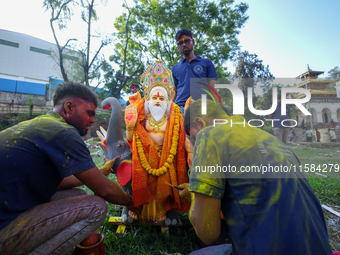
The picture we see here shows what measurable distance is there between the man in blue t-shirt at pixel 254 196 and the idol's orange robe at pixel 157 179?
1.33m

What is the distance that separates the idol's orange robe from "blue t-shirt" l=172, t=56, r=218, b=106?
810mm

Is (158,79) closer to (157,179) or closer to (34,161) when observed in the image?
(157,179)

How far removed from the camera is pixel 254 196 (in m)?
1.08

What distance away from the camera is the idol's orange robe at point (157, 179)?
244 centimetres

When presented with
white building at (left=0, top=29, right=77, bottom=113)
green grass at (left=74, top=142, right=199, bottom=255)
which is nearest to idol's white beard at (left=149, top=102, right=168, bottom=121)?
green grass at (left=74, top=142, right=199, bottom=255)

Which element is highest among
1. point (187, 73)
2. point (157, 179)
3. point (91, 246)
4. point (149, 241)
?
point (187, 73)

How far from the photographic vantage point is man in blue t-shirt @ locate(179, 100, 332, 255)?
3.36 feet

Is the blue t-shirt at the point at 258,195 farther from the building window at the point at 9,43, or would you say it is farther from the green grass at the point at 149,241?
the building window at the point at 9,43

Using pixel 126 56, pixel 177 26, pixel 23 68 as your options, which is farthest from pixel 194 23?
pixel 23 68

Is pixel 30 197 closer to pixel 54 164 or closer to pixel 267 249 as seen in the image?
pixel 54 164

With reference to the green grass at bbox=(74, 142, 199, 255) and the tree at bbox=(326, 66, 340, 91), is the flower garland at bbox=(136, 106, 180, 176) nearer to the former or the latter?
the green grass at bbox=(74, 142, 199, 255)

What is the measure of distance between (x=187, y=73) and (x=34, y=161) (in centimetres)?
256

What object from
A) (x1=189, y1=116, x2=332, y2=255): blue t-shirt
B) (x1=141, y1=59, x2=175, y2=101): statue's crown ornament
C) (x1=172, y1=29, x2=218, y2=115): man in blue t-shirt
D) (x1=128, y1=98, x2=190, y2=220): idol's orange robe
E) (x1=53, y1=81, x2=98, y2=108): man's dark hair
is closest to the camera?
(x1=189, y1=116, x2=332, y2=255): blue t-shirt

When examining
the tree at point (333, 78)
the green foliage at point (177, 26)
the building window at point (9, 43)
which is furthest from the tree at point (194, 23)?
the building window at point (9, 43)
